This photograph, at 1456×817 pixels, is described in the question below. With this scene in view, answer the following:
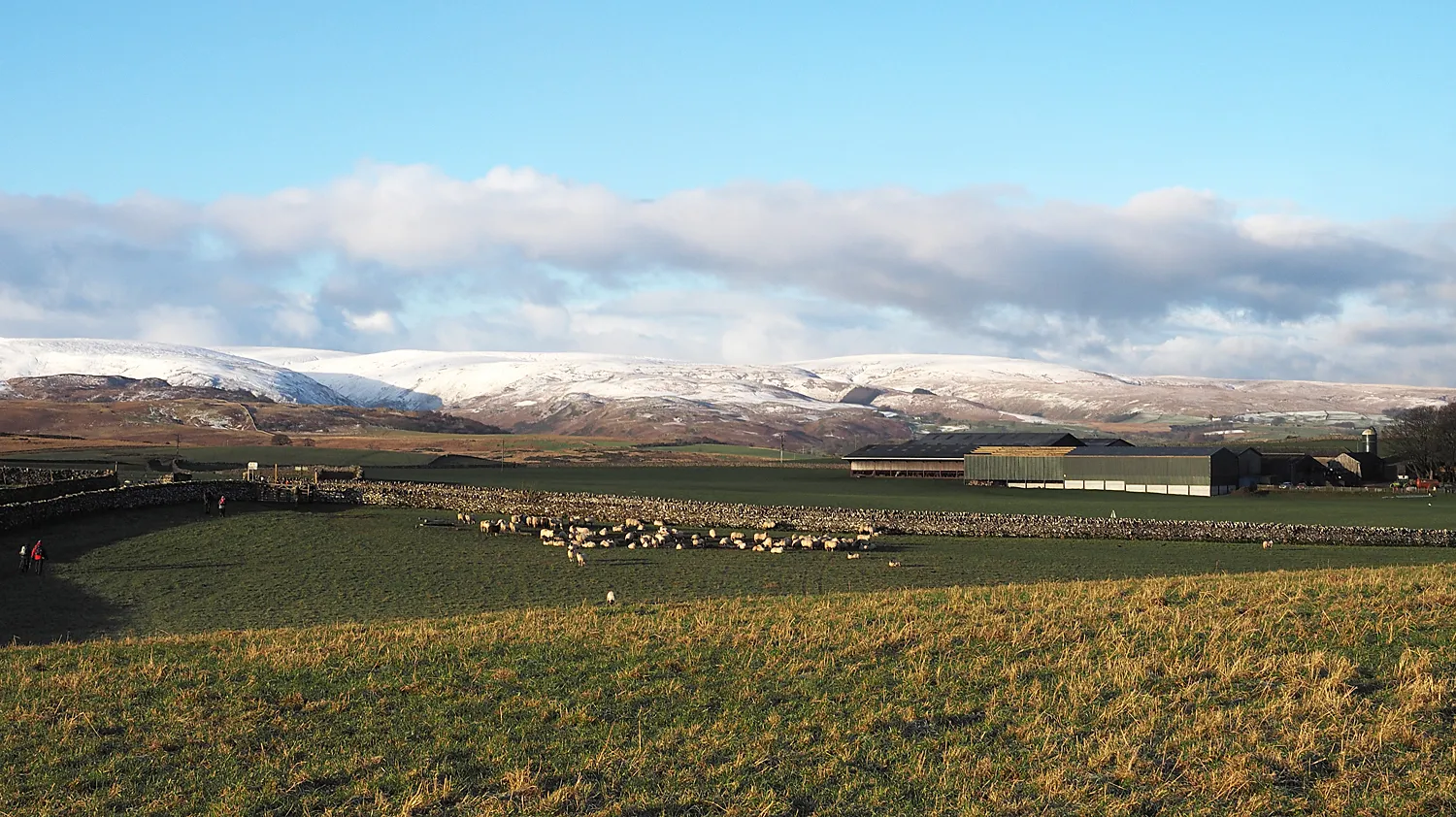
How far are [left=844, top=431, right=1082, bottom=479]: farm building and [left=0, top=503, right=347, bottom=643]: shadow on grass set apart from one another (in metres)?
72.7

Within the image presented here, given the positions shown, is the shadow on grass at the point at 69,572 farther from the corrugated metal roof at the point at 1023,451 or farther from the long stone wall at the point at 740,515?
the corrugated metal roof at the point at 1023,451

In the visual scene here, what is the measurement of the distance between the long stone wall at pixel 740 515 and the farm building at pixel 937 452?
160 ft

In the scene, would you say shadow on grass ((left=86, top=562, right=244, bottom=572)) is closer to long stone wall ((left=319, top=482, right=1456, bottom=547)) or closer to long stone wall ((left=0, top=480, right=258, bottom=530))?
long stone wall ((left=0, top=480, right=258, bottom=530))

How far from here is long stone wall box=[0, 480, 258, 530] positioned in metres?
50.9

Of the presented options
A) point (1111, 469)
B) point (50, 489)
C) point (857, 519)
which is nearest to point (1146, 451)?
point (1111, 469)

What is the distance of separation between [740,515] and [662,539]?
13816mm

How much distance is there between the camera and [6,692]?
56.7 ft

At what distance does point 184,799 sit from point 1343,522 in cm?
7398

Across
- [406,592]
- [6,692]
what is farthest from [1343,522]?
[6,692]

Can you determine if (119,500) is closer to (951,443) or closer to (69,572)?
(69,572)

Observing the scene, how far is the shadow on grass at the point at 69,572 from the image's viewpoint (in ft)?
104

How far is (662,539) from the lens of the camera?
189ft

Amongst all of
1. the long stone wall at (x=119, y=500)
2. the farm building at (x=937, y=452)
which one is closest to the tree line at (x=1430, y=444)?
the farm building at (x=937, y=452)

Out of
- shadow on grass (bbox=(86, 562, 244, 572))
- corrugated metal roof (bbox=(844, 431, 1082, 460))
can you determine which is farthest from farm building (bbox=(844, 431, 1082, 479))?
shadow on grass (bbox=(86, 562, 244, 572))
